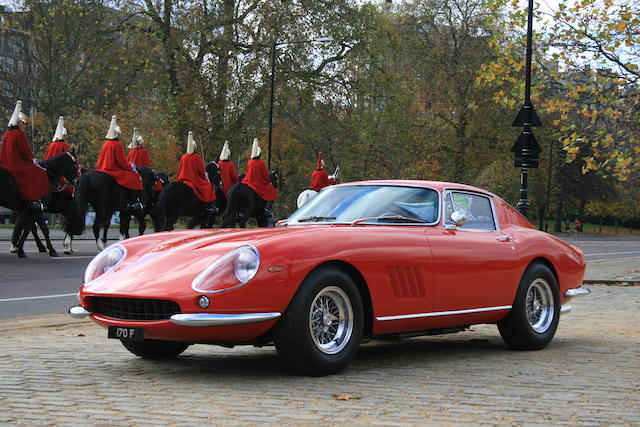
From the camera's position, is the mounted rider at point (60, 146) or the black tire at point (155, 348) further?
the mounted rider at point (60, 146)

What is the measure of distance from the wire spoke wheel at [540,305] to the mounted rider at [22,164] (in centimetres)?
1354

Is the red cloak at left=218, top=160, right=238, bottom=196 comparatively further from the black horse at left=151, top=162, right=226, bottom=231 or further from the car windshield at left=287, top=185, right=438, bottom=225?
A: the car windshield at left=287, top=185, right=438, bottom=225

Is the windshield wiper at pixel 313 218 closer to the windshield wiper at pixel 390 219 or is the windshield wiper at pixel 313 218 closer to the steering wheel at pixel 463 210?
the windshield wiper at pixel 390 219

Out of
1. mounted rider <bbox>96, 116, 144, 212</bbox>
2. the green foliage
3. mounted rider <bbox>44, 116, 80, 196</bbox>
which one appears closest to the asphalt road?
mounted rider <bbox>44, 116, 80, 196</bbox>

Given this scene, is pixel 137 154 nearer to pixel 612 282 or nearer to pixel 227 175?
pixel 227 175

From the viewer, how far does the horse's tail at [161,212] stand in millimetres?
24061

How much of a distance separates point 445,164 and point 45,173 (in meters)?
46.5

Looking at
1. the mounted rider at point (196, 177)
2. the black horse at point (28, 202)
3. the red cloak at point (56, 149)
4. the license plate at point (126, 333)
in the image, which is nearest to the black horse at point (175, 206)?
the mounted rider at point (196, 177)

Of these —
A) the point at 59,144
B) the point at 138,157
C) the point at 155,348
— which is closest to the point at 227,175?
the point at 138,157

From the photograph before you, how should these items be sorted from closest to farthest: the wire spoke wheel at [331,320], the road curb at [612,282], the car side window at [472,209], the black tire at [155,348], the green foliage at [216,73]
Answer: the wire spoke wheel at [331,320] < the black tire at [155,348] < the car side window at [472,209] < the road curb at [612,282] < the green foliage at [216,73]

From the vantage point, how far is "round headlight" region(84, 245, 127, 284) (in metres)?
7.24

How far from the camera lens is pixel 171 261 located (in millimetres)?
6742

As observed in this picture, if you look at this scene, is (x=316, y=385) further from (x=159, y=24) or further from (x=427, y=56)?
(x=427, y=56)

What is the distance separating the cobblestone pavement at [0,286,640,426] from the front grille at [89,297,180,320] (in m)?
0.43
